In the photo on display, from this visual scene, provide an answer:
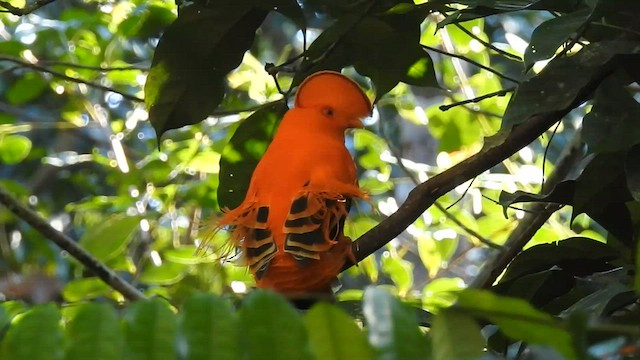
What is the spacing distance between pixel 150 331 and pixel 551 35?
1.32ft

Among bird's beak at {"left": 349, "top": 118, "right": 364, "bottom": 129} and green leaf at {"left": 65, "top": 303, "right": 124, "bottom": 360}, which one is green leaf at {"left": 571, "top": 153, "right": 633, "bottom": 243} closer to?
bird's beak at {"left": 349, "top": 118, "right": 364, "bottom": 129}

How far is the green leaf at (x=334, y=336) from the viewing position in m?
0.41

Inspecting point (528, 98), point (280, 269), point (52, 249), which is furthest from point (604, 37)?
point (52, 249)

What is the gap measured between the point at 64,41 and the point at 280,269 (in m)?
0.91

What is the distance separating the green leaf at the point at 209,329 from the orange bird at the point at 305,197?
345mm

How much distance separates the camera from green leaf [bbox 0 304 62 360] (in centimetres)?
41

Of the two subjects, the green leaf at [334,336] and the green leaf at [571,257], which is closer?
the green leaf at [334,336]

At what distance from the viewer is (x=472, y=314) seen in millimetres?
413

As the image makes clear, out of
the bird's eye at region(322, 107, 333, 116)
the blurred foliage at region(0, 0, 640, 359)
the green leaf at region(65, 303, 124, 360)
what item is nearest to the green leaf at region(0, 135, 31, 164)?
the blurred foliage at region(0, 0, 640, 359)

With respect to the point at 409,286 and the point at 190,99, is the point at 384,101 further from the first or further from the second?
the point at 190,99

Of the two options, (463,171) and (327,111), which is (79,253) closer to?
(327,111)

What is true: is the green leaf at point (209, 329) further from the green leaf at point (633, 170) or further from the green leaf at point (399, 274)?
the green leaf at point (399, 274)

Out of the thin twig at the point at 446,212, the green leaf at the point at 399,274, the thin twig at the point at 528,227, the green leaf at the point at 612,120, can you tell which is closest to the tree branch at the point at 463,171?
the green leaf at the point at 612,120

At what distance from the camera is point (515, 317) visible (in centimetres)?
41
